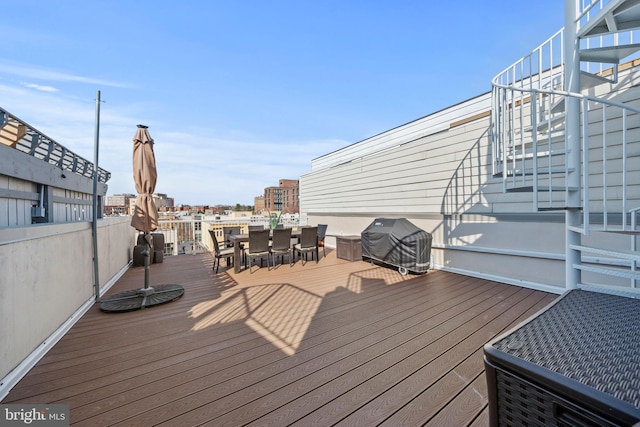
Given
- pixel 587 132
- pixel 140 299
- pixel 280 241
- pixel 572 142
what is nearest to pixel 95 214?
pixel 140 299

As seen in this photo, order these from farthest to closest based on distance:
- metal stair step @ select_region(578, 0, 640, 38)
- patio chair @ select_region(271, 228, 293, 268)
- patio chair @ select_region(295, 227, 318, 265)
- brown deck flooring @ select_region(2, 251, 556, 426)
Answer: patio chair @ select_region(295, 227, 318, 265), patio chair @ select_region(271, 228, 293, 268), metal stair step @ select_region(578, 0, 640, 38), brown deck flooring @ select_region(2, 251, 556, 426)

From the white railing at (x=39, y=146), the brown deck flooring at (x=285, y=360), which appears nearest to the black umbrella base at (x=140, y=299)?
the brown deck flooring at (x=285, y=360)

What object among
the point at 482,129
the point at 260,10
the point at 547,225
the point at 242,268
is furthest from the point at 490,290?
the point at 260,10

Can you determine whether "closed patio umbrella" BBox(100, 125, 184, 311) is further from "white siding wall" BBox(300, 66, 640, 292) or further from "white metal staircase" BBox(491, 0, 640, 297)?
"white siding wall" BBox(300, 66, 640, 292)

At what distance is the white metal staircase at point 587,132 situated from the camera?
7.77ft

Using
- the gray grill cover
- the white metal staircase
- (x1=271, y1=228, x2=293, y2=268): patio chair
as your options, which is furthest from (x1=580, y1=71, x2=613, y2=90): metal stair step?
(x1=271, y1=228, x2=293, y2=268): patio chair

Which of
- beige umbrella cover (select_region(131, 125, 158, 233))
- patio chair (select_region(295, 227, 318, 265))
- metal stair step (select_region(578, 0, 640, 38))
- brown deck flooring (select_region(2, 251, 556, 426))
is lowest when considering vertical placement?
brown deck flooring (select_region(2, 251, 556, 426))

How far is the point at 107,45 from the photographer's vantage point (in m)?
4.82

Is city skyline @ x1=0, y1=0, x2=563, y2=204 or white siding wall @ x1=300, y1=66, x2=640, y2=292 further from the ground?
city skyline @ x1=0, y1=0, x2=563, y2=204

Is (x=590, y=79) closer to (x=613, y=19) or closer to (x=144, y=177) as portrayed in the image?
(x=613, y=19)

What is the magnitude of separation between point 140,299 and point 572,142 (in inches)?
218

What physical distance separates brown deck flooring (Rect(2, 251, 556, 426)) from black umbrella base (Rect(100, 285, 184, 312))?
5.1 inches

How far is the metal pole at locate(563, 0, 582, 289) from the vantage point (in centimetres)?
264

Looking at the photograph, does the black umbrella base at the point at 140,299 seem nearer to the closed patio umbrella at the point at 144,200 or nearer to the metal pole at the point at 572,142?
the closed patio umbrella at the point at 144,200
